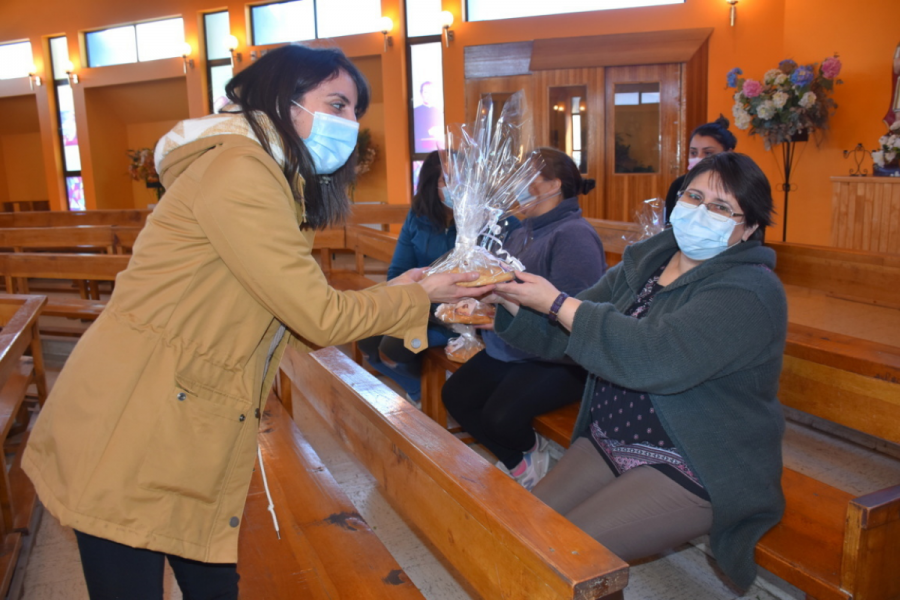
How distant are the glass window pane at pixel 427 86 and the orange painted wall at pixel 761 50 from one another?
0.21m

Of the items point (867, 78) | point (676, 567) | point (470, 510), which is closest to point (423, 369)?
point (676, 567)

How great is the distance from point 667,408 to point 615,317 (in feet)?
0.84

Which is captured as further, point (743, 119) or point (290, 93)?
point (743, 119)

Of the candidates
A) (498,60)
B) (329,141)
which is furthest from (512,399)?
(498,60)

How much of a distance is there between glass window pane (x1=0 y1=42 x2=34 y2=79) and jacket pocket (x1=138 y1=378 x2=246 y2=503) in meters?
14.7

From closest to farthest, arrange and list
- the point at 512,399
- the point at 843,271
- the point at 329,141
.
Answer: the point at 329,141
the point at 512,399
the point at 843,271

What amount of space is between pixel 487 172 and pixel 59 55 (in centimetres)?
1375

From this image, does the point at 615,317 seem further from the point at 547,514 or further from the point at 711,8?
the point at 711,8

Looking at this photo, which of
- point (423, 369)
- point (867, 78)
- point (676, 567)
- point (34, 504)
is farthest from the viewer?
point (867, 78)

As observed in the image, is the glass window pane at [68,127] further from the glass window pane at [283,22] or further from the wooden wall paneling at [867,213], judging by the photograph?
the wooden wall paneling at [867,213]

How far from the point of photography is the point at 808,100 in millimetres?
6254

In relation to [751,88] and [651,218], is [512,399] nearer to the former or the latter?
[651,218]

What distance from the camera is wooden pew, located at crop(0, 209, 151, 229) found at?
8320 millimetres

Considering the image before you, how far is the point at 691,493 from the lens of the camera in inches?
64.0
